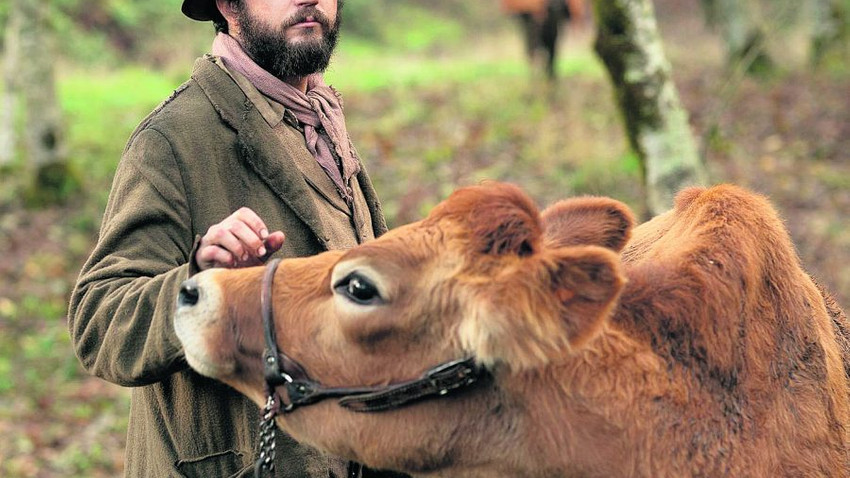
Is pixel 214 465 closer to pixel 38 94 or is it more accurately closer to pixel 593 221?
pixel 593 221

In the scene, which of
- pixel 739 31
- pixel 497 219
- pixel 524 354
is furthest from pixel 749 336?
pixel 739 31

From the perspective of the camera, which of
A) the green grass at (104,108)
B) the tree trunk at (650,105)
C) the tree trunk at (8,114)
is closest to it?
the tree trunk at (650,105)

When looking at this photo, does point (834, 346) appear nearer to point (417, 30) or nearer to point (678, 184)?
point (678, 184)

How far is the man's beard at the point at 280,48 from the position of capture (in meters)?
3.32

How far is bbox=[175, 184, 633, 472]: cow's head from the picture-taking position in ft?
7.54

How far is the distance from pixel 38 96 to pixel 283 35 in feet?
30.6

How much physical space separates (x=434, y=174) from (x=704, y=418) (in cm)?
835

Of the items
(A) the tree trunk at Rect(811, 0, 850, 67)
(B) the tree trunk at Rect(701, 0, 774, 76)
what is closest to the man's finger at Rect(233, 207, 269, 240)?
(B) the tree trunk at Rect(701, 0, 774, 76)

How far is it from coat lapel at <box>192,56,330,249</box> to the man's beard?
27 cm

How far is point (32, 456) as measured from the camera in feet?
22.6

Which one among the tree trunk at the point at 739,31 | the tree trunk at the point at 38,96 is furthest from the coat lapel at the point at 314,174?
the tree trunk at the point at 739,31

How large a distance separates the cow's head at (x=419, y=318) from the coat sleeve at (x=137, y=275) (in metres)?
0.12

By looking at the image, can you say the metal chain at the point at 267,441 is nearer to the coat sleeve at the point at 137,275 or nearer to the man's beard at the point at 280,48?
the coat sleeve at the point at 137,275

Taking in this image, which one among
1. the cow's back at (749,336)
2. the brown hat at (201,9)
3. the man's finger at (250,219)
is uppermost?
the brown hat at (201,9)
